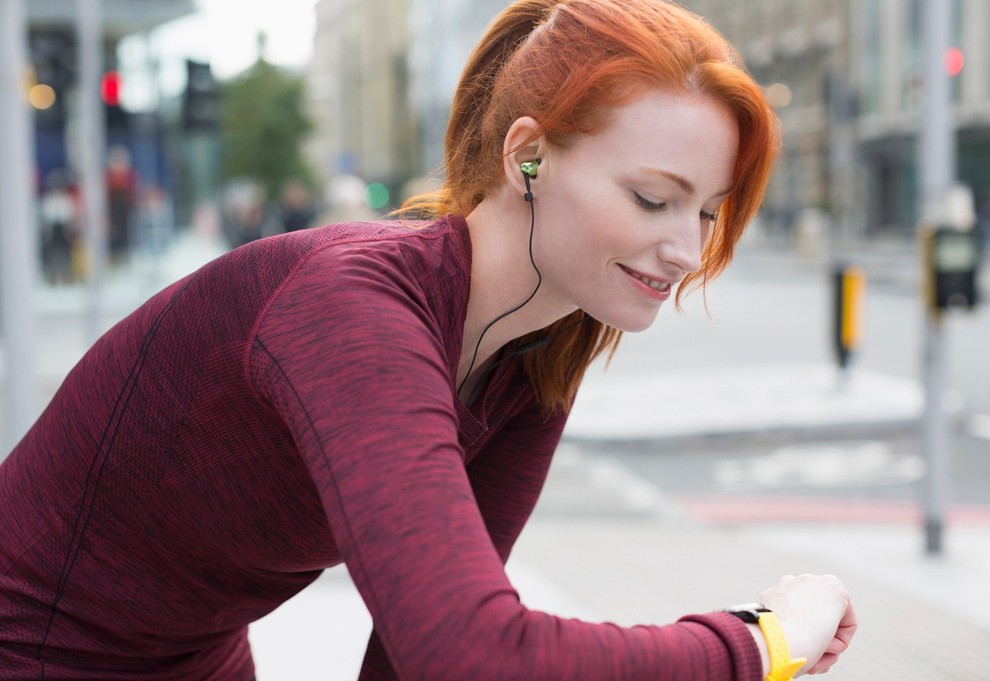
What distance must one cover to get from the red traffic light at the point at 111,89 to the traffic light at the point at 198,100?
2.45 ft

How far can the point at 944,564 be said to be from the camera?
552 centimetres

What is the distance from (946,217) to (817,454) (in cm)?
283

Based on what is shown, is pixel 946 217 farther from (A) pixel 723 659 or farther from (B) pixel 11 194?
(A) pixel 723 659

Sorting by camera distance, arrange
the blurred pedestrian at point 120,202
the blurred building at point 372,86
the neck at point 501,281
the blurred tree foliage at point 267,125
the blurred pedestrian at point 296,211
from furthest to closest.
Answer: the blurred building at point 372,86
the blurred tree foliage at point 267,125
the blurred pedestrian at point 120,202
the blurred pedestrian at point 296,211
the neck at point 501,281

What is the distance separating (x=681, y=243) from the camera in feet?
4.43

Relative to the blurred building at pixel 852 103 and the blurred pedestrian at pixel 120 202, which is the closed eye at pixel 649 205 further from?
the blurred building at pixel 852 103

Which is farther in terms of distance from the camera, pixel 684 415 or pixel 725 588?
pixel 684 415

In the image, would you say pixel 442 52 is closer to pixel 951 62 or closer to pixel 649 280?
pixel 951 62

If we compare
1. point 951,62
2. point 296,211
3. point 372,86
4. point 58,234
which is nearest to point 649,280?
point 951,62

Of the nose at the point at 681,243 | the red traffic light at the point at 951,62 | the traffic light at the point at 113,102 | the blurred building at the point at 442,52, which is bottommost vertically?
the nose at the point at 681,243

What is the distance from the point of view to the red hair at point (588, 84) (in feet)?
4.24

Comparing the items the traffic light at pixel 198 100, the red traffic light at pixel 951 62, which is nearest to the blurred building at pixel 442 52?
the traffic light at pixel 198 100

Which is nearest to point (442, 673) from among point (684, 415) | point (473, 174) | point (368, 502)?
point (368, 502)

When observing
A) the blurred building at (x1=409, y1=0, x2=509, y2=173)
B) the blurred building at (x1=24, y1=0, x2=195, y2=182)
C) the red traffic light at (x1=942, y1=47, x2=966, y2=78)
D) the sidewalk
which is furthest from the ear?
the blurred building at (x1=409, y1=0, x2=509, y2=173)
